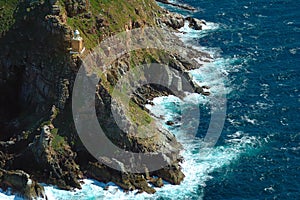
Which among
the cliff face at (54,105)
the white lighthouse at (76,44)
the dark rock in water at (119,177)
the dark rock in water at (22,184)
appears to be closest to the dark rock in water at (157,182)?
the cliff face at (54,105)

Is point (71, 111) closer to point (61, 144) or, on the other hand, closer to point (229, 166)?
point (61, 144)

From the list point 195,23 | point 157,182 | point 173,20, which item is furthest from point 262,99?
point 195,23

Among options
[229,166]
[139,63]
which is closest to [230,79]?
[139,63]

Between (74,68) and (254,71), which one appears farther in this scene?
(254,71)

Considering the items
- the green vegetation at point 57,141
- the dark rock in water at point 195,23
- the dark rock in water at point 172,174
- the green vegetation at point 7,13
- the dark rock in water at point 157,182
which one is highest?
the green vegetation at point 7,13

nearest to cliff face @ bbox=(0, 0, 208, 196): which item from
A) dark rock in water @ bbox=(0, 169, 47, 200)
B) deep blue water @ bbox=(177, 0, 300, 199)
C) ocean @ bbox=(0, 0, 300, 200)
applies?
dark rock in water @ bbox=(0, 169, 47, 200)

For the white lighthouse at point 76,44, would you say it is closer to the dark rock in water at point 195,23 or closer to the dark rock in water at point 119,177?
the dark rock in water at point 119,177
